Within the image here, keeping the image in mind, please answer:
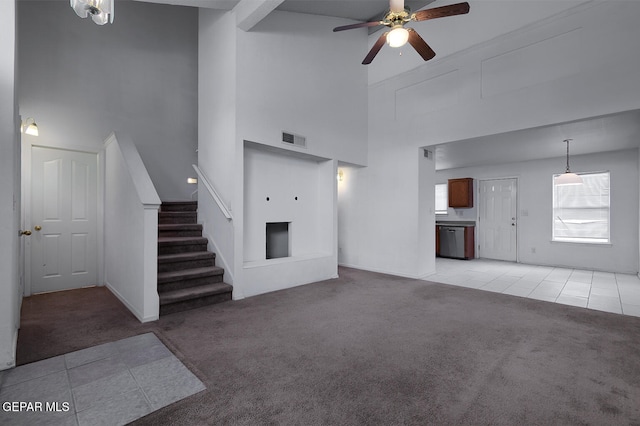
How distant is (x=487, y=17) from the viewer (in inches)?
171

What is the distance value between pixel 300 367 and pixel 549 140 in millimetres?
5511

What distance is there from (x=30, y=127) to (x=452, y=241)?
27.7ft

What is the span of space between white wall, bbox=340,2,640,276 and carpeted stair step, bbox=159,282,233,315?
3.17 meters

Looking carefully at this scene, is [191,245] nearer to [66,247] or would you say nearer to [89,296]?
[89,296]

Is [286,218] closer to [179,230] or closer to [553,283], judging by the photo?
[179,230]

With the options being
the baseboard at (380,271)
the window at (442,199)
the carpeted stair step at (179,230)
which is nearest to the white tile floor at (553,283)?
the baseboard at (380,271)

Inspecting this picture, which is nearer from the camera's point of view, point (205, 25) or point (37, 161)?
point (37, 161)

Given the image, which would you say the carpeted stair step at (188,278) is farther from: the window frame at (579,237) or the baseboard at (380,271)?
the window frame at (579,237)

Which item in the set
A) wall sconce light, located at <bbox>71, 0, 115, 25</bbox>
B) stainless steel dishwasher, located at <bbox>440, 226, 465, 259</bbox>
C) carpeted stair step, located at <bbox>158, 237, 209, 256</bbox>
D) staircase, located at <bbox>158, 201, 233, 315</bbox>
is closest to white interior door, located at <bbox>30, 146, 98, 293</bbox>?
staircase, located at <bbox>158, 201, 233, 315</bbox>

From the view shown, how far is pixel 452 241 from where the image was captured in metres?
7.74

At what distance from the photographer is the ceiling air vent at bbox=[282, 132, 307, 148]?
15.0ft

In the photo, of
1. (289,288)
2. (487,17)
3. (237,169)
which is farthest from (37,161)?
(487,17)

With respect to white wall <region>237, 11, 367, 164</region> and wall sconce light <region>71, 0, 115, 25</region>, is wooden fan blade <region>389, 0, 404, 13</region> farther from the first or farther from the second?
wall sconce light <region>71, 0, 115, 25</region>

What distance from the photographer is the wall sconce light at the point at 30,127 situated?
12.4 ft
